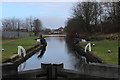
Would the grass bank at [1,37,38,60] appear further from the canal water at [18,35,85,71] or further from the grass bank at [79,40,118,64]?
the grass bank at [79,40,118,64]

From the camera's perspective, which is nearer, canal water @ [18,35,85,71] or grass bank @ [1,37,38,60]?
canal water @ [18,35,85,71]

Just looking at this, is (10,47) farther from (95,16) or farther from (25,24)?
(25,24)

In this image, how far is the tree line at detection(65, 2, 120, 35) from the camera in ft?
123

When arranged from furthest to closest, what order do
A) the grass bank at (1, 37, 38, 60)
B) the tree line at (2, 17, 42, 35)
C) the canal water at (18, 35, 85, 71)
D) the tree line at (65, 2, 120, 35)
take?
the tree line at (2, 17, 42, 35), the tree line at (65, 2, 120, 35), the grass bank at (1, 37, 38, 60), the canal water at (18, 35, 85, 71)

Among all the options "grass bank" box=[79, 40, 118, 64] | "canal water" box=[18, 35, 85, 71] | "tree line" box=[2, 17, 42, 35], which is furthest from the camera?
"tree line" box=[2, 17, 42, 35]

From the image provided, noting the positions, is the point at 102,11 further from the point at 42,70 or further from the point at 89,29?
the point at 42,70

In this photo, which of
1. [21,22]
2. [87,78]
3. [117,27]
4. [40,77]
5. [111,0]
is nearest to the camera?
[87,78]

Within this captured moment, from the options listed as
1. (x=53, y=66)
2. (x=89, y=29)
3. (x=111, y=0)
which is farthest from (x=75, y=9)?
(x=53, y=66)

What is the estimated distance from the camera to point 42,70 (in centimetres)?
786

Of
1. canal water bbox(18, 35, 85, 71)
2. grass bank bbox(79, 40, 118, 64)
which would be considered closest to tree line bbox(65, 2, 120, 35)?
grass bank bbox(79, 40, 118, 64)

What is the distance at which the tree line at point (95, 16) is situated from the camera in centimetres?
3734

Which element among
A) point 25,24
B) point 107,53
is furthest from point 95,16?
point 25,24

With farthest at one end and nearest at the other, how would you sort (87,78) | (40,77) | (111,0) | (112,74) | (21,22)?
(21,22)
(111,0)
(40,77)
(87,78)
(112,74)

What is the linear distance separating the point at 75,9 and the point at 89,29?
5393mm
